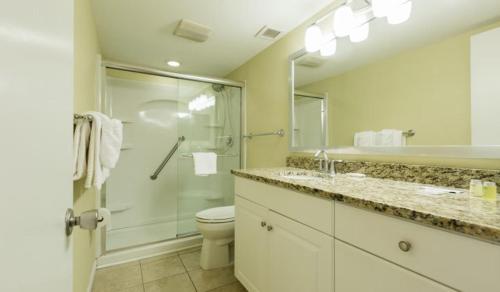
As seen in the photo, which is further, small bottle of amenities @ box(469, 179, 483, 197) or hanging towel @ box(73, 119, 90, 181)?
hanging towel @ box(73, 119, 90, 181)

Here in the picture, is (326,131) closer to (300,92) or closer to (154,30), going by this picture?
(300,92)

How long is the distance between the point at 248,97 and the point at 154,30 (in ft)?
3.65

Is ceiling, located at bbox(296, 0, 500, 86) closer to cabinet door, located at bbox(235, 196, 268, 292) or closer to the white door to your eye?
cabinet door, located at bbox(235, 196, 268, 292)

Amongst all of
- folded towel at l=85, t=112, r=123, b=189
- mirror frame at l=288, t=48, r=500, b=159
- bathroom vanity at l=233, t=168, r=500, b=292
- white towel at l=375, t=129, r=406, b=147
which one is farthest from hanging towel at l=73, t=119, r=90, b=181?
white towel at l=375, t=129, r=406, b=147

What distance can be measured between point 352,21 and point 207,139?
1824 mm

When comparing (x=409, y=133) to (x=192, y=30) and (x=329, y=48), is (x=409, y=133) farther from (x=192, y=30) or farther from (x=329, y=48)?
(x=192, y=30)

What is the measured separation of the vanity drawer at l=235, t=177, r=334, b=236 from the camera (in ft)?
3.01

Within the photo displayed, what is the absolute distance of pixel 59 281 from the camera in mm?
508

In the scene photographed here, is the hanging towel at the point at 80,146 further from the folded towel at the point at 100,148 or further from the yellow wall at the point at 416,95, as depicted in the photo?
the yellow wall at the point at 416,95

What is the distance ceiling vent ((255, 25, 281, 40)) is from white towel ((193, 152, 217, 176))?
127 cm

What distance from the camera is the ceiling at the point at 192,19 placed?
1562 mm

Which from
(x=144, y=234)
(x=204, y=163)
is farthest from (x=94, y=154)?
(x=144, y=234)

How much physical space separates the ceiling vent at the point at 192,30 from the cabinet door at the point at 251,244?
1395mm

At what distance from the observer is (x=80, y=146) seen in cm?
97
